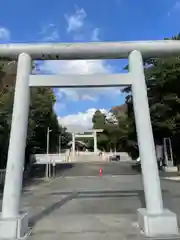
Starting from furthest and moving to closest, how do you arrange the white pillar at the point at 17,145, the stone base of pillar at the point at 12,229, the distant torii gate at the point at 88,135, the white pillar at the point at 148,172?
the distant torii gate at the point at 88,135, the white pillar at the point at 17,145, the white pillar at the point at 148,172, the stone base of pillar at the point at 12,229

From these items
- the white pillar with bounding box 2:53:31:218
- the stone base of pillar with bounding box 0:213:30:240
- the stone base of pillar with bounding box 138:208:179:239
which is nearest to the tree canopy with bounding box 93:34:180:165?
the white pillar with bounding box 2:53:31:218

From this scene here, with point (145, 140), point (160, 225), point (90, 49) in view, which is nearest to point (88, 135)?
point (90, 49)

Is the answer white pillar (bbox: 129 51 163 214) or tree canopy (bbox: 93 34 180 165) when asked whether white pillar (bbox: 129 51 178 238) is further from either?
tree canopy (bbox: 93 34 180 165)

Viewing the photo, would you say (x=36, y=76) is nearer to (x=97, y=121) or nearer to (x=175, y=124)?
(x=175, y=124)

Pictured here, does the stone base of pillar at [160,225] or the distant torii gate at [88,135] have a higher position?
the distant torii gate at [88,135]

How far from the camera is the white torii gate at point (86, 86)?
18.9 feet

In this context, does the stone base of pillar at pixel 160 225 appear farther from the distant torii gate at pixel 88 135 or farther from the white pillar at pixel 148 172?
the distant torii gate at pixel 88 135

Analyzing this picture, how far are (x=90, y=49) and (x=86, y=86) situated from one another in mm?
955

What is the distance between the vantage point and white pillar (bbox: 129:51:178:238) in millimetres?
5711

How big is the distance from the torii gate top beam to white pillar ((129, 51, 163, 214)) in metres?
0.25

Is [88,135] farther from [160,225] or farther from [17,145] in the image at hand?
[160,225]

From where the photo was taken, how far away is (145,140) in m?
6.39

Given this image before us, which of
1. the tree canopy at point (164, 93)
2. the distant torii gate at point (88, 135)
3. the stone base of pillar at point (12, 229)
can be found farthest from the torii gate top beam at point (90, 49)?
the distant torii gate at point (88, 135)

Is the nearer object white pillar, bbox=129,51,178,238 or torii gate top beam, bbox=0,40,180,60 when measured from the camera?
white pillar, bbox=129,51,178,238
